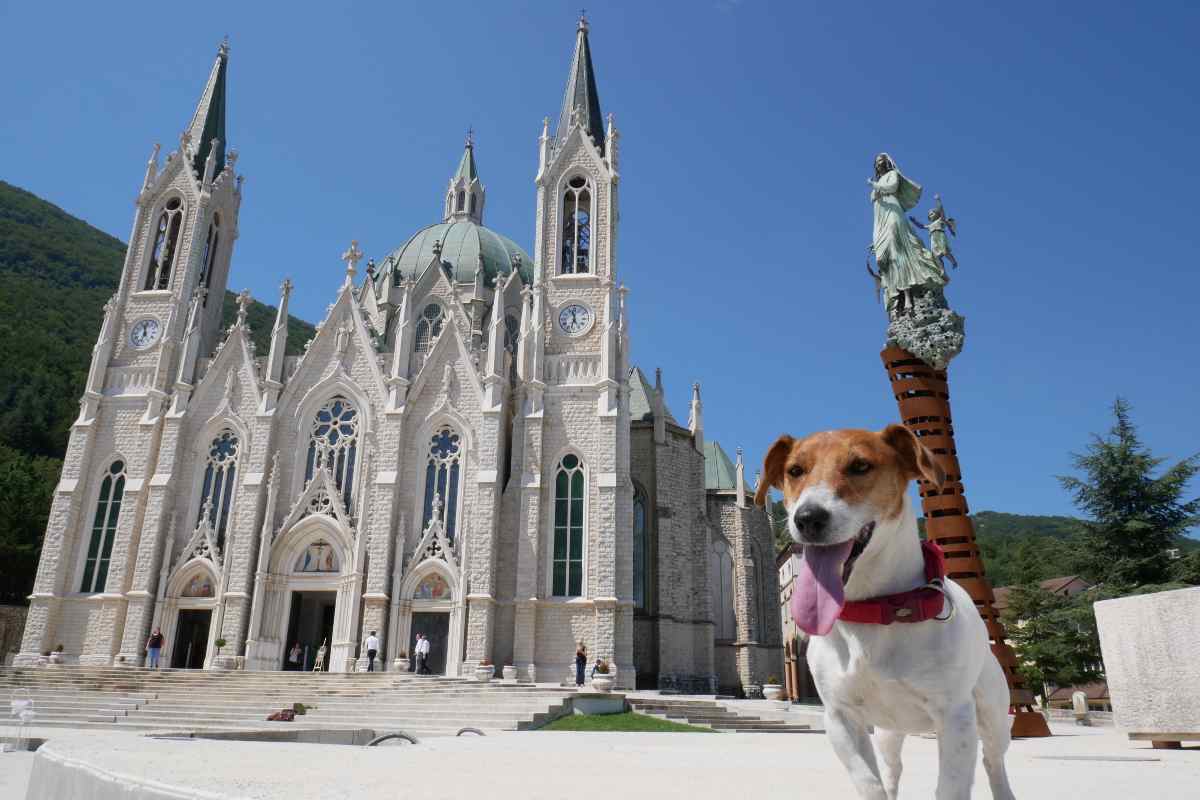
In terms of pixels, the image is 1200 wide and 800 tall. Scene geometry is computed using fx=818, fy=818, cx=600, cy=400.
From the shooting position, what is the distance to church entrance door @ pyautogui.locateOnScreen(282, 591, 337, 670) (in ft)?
94.4

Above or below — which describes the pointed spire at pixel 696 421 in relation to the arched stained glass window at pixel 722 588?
above

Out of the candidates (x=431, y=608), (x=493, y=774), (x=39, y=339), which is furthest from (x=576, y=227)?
(x=39, y=339)

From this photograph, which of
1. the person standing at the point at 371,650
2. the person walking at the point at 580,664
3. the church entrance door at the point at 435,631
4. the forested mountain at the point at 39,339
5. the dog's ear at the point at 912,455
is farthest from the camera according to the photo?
the forested mountain at the point at 39,339

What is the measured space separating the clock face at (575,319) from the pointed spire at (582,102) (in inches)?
297

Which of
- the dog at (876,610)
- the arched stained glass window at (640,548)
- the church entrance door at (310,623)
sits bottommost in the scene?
the dog at (876,610)

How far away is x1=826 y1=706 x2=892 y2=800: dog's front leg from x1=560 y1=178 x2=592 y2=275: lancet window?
29026 millimetres

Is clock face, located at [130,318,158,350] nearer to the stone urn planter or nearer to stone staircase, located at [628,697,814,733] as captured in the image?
the stone urn planter

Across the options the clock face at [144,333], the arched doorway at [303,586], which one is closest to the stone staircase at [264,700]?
the arched doorway at [303,586]

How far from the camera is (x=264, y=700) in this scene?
66.2 ft

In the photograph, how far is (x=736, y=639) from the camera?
31562 millimetres

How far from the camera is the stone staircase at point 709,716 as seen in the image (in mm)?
17562

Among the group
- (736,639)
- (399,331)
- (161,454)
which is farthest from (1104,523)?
(161,454)

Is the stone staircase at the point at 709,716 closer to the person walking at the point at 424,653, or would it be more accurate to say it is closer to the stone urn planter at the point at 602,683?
the stone urn planter at the point at 602,683

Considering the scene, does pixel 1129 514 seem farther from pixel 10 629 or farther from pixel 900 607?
pixel 10 629
